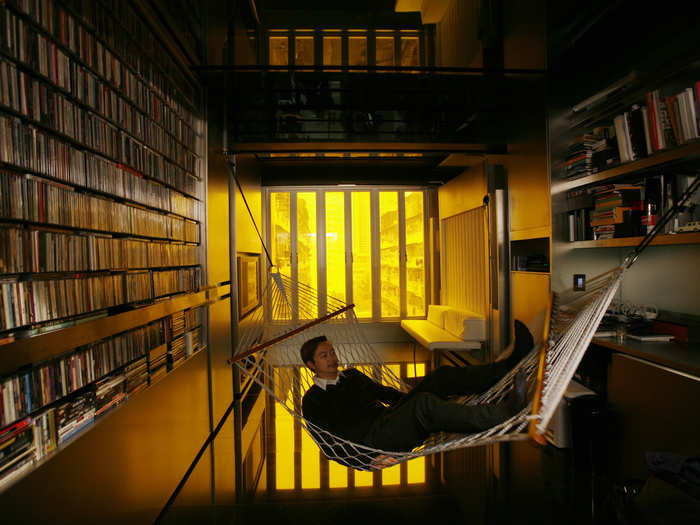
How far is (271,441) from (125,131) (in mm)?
1920

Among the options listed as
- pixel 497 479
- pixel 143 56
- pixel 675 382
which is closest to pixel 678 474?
pixel 675 382

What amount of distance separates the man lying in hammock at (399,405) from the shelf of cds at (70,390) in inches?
29.1

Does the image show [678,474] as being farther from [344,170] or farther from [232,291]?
[344,170]

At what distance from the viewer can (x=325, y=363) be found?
220 cm

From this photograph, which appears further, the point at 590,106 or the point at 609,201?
the point at 590,106

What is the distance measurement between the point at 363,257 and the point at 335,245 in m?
0.39

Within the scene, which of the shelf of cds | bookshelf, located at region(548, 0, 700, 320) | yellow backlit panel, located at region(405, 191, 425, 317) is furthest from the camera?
yellow backlit panel, located at region(405, 191, 425, 317)

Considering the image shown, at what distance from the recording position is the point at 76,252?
1.48 meters

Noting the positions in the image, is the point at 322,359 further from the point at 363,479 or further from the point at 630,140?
the point at 630,140

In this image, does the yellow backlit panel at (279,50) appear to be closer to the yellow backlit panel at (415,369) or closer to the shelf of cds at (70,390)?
the shelf of cds at (70,390)

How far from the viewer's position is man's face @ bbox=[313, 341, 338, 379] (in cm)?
220

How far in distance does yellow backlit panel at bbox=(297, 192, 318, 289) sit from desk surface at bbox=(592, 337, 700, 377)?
3597 millimetres

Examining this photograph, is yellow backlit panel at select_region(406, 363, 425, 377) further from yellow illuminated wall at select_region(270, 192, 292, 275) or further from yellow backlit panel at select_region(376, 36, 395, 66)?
yellow backlit panel at select_region(376, 36, 395, 66)

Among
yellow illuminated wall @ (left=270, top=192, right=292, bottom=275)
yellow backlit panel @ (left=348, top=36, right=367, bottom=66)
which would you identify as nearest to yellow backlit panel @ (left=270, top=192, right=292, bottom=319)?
yellow illuminated wall @ (left=270, top=192, right=292, bottom=275)
